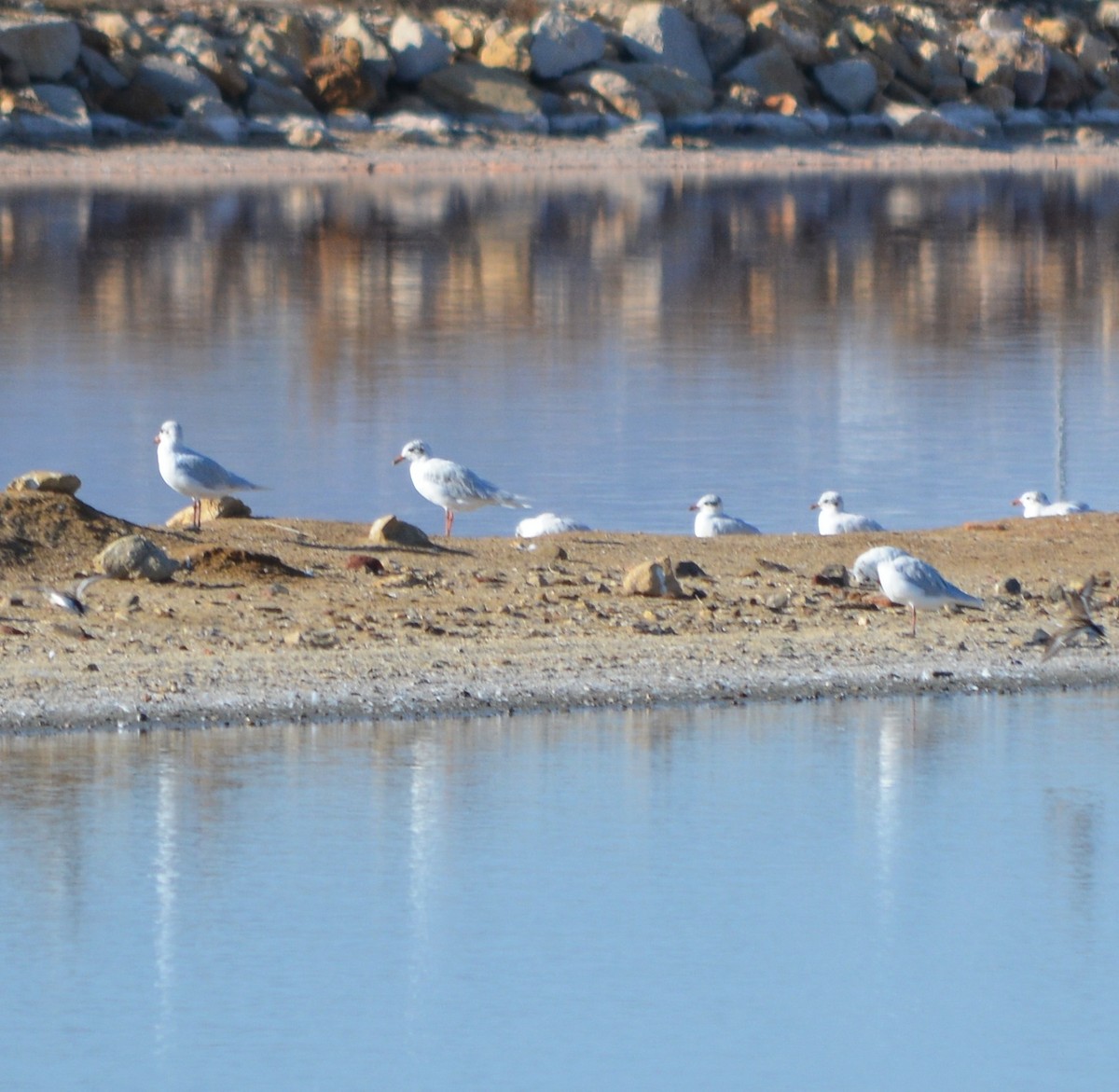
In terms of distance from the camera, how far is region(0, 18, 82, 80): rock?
50.9 m

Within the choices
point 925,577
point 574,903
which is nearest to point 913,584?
point 925,577

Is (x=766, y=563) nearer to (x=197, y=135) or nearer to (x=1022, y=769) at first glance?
(x=1022, y=769)

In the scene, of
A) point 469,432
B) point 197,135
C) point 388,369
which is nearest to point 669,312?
point 388,369

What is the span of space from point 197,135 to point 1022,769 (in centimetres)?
4486

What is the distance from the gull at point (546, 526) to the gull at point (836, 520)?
3.77 feet

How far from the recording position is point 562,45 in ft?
Answer: 183

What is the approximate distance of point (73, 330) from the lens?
24297 mm

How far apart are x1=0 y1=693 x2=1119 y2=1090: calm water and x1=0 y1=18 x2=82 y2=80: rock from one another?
44268 millimetres

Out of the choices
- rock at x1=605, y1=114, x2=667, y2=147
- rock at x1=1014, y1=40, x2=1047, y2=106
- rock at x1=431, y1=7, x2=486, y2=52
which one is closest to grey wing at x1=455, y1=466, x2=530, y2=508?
rock at x1=605, y1=114, x2=667, y2=147

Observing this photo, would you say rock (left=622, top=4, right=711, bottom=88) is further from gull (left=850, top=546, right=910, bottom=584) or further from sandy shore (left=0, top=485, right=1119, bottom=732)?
gull (left=850, top=546, right=910, bottom=584)

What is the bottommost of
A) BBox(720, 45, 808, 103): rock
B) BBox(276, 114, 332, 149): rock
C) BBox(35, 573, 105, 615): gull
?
BBox(35, 573, 105, 615): gull

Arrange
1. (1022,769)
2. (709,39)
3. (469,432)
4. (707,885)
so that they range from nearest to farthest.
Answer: (707,885) < (1022,769) < (469,432) < (709,39)

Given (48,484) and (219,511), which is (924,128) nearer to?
(219,511)

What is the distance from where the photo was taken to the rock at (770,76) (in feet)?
191
